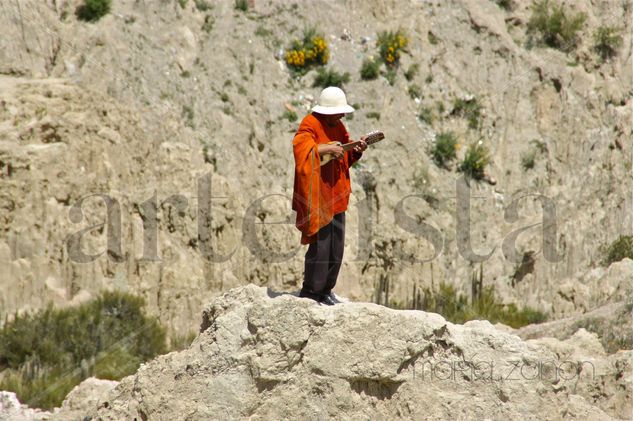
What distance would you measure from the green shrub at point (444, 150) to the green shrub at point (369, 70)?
116cm

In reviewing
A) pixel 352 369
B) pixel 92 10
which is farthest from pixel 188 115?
pixel 352 369

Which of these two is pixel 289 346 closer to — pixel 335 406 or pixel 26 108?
pixel 335 406

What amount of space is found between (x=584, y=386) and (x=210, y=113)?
20.0 ft

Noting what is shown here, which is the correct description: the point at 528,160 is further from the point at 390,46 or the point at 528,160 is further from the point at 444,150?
the point at 390,46

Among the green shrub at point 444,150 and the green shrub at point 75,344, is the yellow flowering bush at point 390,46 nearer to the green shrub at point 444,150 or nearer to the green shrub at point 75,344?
the green shrub at point 444,150

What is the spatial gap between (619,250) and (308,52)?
4.48 meters

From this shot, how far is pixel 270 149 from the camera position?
46.0ft

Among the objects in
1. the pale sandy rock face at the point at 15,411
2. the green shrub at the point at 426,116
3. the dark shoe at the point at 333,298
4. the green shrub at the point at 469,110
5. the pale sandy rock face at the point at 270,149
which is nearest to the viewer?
the dark shoe at the point at 333,298

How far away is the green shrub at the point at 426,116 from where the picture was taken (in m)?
14.8

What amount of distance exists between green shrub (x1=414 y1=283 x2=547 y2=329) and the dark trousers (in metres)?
5.25

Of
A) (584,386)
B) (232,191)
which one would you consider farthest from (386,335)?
(232,191)

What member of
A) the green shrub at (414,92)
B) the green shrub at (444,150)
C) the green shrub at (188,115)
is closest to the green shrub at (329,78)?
the green shrub at (414,92)

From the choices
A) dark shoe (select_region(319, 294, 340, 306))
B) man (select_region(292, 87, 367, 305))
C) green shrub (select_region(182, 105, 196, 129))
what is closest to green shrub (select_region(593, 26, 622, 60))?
green shrub (select_region(182, 105, 196, 129))

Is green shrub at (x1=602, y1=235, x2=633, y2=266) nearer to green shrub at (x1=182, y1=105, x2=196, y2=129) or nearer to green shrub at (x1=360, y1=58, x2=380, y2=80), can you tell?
green shrub at (x1=360, y1=58, x2=380, y2=80)
